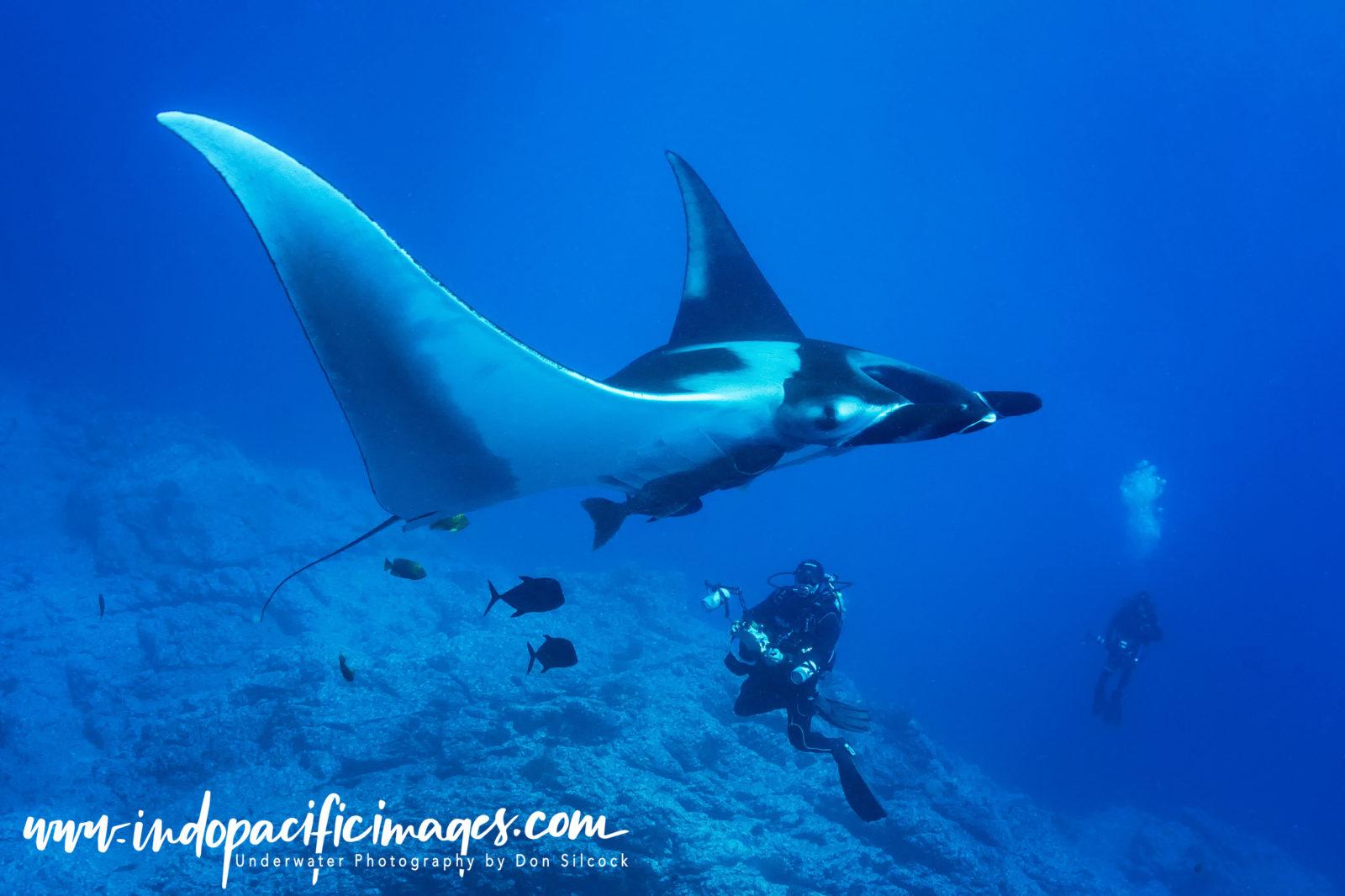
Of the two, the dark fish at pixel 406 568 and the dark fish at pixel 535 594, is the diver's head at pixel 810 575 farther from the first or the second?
the dark fish at pixel 406 568

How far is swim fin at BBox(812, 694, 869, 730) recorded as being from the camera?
536cm

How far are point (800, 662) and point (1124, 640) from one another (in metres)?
17.3

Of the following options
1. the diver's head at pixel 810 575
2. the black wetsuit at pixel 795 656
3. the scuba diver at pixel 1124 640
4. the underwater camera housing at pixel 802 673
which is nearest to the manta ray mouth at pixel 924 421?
the underwater camera housing at pixel 802 673

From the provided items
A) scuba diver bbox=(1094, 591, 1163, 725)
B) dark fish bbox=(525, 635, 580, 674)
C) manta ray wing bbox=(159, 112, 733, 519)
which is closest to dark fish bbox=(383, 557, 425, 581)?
dark fish bbox=(525, 635, 580, 674)

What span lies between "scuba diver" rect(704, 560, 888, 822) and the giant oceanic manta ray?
3.00 metres

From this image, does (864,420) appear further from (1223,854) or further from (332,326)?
(1223,854)

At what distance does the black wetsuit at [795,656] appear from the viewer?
518 centimetres

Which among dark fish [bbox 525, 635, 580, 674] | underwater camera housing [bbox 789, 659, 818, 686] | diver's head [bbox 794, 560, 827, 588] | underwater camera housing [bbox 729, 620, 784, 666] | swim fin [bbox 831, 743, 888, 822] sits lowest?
swim fin [bbox 831, 743, 888, 822]

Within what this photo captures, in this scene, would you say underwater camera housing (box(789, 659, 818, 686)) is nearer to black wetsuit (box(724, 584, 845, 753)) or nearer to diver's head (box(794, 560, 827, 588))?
black wetsuit (box(724, 584, 845, 753))

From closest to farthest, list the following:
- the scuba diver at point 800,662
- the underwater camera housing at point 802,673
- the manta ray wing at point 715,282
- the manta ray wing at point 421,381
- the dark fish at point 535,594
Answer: the manta ray wing at point 421,381 → the manta ray wing at point 715,282 → the dark fish at point 535,594 → the scuba diver at point 800,662 → the underwater camera housing at point 802,673

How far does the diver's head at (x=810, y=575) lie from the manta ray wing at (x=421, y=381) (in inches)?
165

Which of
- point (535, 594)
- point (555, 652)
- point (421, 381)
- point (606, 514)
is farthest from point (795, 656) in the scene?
point (421, 381)

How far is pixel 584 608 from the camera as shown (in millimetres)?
12906

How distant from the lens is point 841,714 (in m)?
5.53
